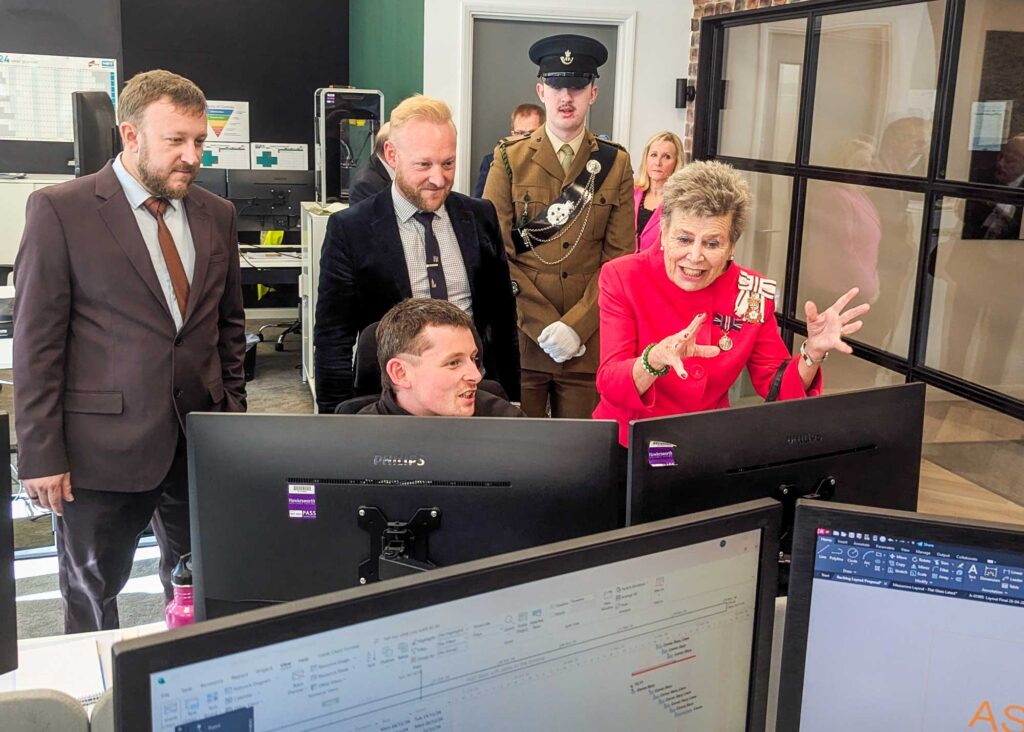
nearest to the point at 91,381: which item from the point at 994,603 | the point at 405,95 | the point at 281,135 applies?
the point at 994,603

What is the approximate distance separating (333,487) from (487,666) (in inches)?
18.5

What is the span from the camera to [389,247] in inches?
101

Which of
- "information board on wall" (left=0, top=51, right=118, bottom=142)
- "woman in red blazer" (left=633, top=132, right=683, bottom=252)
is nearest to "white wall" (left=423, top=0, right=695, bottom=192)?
"woman in red blazer" (left=633, top=132, right=683, bottom=252)

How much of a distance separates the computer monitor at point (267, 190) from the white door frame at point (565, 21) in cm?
171

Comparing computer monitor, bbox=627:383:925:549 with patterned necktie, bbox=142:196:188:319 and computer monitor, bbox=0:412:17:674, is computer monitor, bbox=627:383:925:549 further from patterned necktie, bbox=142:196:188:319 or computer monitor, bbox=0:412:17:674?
patterned necktie, bbox=142:196:188:319

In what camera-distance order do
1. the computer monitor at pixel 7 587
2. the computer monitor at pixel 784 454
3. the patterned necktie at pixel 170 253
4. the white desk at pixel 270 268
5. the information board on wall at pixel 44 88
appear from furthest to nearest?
the information board on wall at pixel 44 88
the white desk at pixel 270 268
the patterned necktie at pixel 170 253
the computer monitor at pixel 784 454
the computer monitor at pixel 7 587

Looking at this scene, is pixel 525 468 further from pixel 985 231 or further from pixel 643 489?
pixel 985 231

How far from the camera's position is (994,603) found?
3.37 ft

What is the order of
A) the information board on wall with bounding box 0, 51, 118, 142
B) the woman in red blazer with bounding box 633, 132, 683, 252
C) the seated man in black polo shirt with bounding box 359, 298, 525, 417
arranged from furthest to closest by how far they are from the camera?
the information board on wall with bounding box 0, 51, 118, 142 < the woman in red blazer with bounding box 633, 132, 683, 252 < the seated man in black polo shirt with bounding box 359, 298, 525, 417

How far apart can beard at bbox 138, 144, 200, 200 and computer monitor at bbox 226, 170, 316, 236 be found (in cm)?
448

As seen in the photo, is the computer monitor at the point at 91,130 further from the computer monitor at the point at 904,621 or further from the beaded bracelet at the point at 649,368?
the computer monitor at the point at 904,621

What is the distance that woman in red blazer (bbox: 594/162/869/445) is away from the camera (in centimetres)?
216

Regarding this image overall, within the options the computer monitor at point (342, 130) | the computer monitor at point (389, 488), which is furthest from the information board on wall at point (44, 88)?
the computer monitor at point (389, 488)

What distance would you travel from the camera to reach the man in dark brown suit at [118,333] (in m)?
2.24
